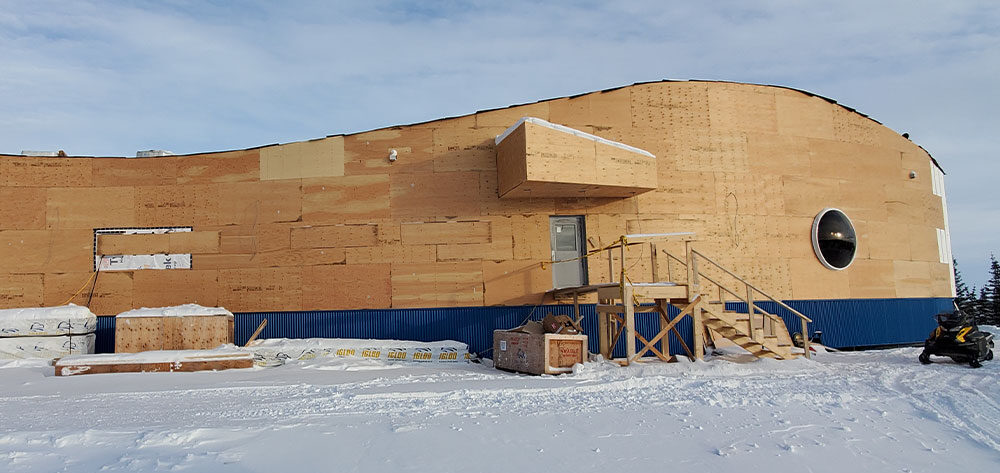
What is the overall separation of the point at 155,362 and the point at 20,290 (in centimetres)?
653

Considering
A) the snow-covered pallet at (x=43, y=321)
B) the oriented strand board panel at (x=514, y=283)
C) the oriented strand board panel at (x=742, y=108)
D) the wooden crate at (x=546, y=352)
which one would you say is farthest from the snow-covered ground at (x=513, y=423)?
the oriented strand board panel at (x=742, y=108)

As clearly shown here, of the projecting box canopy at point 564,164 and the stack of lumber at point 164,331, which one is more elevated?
the projecting box canopy at point 564,164

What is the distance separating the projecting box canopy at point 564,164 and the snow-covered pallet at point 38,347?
11.0 meters

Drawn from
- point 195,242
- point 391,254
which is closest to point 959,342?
point 391,254

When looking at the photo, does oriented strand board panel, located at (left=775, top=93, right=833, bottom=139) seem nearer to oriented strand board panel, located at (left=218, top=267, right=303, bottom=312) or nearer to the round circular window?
the round circular window

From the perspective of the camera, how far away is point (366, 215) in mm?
17859

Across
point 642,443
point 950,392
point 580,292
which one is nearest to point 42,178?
point 580,292

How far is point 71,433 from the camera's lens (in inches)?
279

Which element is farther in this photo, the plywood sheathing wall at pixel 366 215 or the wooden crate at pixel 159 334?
the plywood sheathing wall at pixel 366 215

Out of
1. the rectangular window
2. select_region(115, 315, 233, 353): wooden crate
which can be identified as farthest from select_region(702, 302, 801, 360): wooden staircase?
the rectangular window

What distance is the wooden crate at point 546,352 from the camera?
13320 mm

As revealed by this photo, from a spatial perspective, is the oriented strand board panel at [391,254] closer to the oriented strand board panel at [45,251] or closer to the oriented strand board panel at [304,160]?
the oriented strand board panel at [304,160]

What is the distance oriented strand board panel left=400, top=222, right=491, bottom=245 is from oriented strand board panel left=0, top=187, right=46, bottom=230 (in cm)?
969

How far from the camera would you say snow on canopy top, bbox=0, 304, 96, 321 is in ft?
52.8
